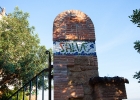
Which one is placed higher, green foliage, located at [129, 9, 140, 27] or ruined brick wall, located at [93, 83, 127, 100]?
green foliage, located at [129, 9, 140, 27]

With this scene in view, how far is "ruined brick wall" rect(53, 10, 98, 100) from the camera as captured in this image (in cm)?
262

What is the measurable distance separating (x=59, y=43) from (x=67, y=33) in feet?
0.88

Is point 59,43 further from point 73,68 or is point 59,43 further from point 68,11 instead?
point 68,11

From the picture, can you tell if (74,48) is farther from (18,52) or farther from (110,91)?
(18,52)

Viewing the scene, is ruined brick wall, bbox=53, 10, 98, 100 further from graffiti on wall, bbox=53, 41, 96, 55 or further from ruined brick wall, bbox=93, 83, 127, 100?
ruined brick wall, bbox=93, 83, 127, 100

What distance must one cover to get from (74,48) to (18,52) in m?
12.3

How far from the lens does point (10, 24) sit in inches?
587

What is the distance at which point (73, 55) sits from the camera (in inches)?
115

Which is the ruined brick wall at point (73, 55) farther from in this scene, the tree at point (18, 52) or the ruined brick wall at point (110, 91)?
the tree at point (18, 52)

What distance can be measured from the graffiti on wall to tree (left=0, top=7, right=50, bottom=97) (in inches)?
447

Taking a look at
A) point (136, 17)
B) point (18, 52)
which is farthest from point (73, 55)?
point (18, 52)

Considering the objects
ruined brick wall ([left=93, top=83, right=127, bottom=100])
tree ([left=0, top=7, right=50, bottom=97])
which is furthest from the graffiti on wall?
tree ([left=0, top=7, right=50, bottom=97])

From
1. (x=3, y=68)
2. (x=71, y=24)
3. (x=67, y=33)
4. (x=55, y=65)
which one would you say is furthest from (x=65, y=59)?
(x=3, y=68)

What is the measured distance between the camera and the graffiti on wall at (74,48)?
2922mm
